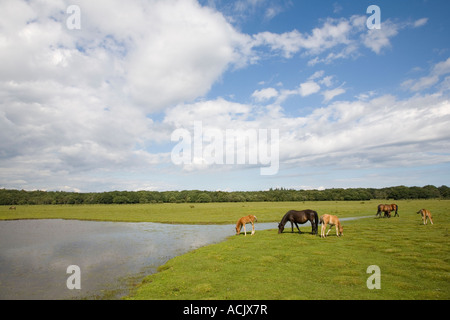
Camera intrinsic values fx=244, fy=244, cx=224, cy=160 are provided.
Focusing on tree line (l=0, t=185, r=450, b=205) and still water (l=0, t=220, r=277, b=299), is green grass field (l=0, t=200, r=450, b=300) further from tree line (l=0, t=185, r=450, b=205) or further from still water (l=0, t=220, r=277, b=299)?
tree line (l=0, t=185, r=450, b=205)

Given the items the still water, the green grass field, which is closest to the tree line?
the still water

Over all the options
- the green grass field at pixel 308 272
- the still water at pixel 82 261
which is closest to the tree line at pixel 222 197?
the still water at pixel 82 261

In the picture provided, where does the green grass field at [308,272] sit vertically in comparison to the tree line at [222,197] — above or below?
above

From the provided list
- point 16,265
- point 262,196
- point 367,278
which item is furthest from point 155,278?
point 262,196

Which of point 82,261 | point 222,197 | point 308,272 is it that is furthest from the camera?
point 222,197

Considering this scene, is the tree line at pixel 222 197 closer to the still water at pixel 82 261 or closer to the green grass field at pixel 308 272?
the still water at pixel 82 261

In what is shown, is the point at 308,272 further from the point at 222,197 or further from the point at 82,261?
the point at 222,197

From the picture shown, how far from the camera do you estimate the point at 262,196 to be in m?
123

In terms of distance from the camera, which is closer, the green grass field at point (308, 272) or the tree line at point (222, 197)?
the green grass field at point (308, 272)

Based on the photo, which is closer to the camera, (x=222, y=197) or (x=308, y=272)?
(x=308, y=272)

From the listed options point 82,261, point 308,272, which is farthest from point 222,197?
point 308,272

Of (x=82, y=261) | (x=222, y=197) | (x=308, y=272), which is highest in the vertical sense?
(x=308, y=272)
